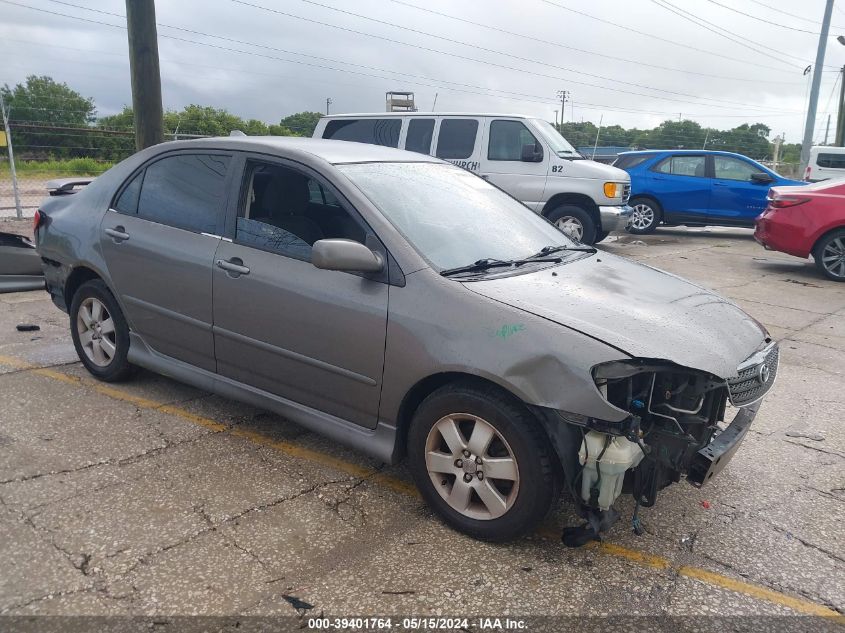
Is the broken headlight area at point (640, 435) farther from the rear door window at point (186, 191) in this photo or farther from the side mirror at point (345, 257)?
the rear door window at point (186, 191)

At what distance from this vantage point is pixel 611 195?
11062mm

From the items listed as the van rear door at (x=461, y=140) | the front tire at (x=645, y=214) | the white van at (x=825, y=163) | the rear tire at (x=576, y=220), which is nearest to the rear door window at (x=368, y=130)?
the van rear door at (x=461, y=140)

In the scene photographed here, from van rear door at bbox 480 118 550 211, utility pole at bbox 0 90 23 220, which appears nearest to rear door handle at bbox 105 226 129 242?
van rear door at bbox 480 118 550 211

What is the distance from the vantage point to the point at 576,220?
37.0ft

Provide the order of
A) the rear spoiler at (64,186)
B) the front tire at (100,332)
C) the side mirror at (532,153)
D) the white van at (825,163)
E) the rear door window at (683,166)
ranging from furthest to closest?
the white van at (825,163)
the rear door window at (683,166)
the side mirror at (532,153)
the rear spoiler at (64,186)
the front tire at (100,332)

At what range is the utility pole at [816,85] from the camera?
23688 mm

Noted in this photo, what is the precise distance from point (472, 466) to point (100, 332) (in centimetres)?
293

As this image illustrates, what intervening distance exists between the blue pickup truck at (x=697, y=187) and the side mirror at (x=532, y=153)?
3419 millimetres

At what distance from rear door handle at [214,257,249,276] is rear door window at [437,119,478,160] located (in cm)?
748

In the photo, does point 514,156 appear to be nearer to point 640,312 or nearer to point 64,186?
point 64,186

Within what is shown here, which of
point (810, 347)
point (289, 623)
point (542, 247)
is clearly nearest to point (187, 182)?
point (542, 247)

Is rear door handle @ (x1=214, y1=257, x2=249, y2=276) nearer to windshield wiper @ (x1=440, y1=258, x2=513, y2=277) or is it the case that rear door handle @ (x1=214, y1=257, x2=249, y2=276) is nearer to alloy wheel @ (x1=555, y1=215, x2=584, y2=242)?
windshield wiper @ (x1=440, y1=258, x2=513, y2=277)

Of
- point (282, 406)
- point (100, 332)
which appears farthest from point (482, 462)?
point (100, 332)

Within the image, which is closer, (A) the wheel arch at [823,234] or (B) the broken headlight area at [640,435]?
(B) the broken headlight area at [640,435]
